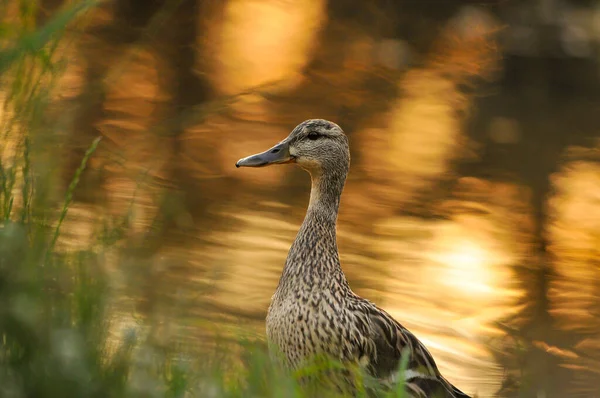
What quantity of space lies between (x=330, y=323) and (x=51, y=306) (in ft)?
7.83

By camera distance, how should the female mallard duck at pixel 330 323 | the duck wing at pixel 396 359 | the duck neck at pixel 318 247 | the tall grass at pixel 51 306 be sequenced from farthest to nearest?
the duck neck at pixel 318 247, the duck wing at pixel 396 359, the female mallard duck at pixel 330 323, the tall grass at pixel 51 306

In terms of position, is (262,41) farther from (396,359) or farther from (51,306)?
(51,306)

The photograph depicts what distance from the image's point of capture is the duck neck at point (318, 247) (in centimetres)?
546

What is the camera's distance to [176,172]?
28.8 feet

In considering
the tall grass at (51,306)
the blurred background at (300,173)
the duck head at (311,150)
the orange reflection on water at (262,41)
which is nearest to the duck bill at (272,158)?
the duck head at (311,150)

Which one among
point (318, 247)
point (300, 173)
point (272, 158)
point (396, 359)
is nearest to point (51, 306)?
point (396, 359)

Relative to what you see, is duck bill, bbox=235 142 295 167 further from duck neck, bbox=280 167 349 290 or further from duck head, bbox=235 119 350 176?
duck neck, bbox=280 167 349 290

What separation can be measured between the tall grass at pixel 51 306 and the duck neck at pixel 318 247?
4.88 ft

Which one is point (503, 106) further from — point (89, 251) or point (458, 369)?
point (89, 251)

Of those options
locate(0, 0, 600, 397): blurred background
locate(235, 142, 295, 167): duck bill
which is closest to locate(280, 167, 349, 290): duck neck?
locate(235, 142, 295, 167): duck bill

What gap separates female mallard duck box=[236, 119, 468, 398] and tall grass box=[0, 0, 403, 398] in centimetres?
114

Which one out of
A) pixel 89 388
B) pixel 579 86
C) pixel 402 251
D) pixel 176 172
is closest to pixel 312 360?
pixel 89 388

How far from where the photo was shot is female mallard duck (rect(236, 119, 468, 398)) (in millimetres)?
5137

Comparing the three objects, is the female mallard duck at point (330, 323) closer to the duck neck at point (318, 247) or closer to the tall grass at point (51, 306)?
the duck neck at point (318, 247)
